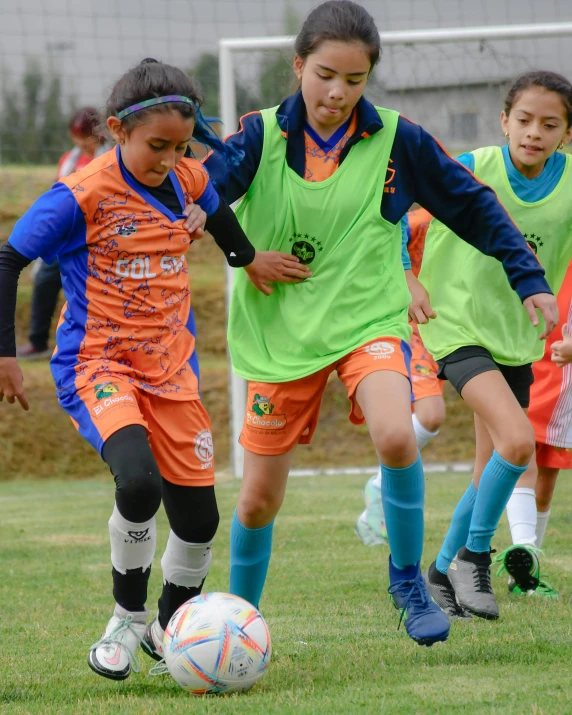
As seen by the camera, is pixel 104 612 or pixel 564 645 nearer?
pixel 564 645

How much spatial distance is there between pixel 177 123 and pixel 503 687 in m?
1.96

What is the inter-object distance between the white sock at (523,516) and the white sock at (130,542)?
204 centimetres

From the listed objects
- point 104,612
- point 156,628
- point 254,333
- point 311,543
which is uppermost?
point 254,333

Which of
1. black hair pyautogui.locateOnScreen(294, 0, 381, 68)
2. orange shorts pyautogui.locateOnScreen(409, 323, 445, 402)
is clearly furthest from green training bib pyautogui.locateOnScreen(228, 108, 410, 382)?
orange shorts pyautogui.locateOnScreen(409, 323, 445, 402)

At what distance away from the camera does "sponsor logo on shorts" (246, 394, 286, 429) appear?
3834 millimetres

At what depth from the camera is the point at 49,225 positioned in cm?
345

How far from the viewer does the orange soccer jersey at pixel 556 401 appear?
17.3 ft

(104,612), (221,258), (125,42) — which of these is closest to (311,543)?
(104,612)

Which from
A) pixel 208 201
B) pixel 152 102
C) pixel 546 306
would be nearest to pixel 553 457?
pixel 546 306

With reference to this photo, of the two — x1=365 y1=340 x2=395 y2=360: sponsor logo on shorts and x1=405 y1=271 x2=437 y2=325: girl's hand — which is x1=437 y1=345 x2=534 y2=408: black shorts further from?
x1=365 y1=340 x2=395 y2=360: sponsor logo on shorts

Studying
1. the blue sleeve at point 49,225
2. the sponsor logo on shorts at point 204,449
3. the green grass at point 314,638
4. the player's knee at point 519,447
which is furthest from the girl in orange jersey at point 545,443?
the blue sleeve at point 49,225

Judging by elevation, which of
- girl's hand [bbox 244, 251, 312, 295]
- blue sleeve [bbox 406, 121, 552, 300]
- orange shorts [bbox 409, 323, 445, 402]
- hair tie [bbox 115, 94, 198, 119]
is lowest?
orange shorts [bbox 409, 323, 445, 402]

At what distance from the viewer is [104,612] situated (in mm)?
4719

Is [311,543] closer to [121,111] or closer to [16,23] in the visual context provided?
[121,111]
